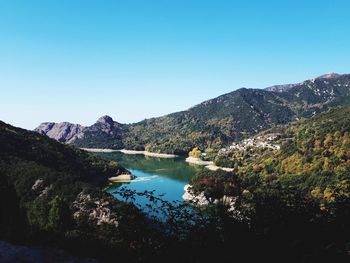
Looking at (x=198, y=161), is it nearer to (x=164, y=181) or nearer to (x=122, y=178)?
(x=164, y=181)

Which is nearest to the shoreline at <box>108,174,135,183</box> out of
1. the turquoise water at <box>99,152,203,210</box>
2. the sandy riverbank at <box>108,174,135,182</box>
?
the sandy riverbank at <box>108,174,135,182</box>

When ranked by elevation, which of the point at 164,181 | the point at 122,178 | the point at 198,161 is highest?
the point at 122,178

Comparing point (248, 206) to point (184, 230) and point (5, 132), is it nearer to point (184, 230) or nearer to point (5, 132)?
point (184, 230)

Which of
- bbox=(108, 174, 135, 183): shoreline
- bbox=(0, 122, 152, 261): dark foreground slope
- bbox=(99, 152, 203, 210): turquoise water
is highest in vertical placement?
bbox=(0, 122, 152, 261): dark foreground slope

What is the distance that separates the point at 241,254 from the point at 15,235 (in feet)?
24.3

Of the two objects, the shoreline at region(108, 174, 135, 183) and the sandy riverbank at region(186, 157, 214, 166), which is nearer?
the shoreline at region(108, 174, 135, 183)

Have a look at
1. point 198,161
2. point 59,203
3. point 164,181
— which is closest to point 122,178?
point 164,181

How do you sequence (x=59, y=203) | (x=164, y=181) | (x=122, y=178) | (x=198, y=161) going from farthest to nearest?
(x=198, y=161), (x=122, y=178), (x=164, y=181), (x=59, y=203)

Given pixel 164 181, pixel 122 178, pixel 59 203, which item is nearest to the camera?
pixel 59 203

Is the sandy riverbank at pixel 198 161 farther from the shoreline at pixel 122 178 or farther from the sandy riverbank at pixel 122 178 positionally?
the shoreline at pixel 122 178

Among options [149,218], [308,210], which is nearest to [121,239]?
[149,218]

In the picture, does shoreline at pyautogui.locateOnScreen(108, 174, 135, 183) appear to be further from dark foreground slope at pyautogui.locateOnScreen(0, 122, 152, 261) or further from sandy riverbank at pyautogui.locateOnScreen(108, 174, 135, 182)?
dark foreground slope at pyautogui.locateOnScreen(0, 122, 152, 261)

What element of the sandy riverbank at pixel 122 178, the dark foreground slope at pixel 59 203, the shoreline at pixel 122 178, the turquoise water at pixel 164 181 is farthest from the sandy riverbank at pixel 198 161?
the shoreline at pixel 122 178

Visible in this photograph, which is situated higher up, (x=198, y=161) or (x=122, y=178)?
(x=122, y=178)
